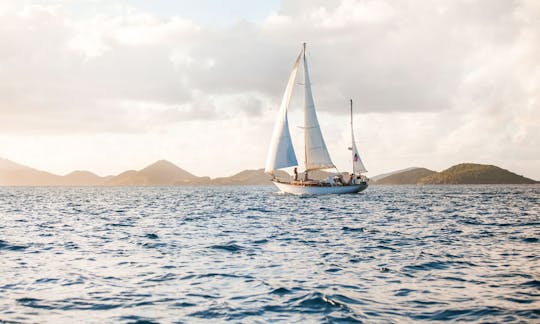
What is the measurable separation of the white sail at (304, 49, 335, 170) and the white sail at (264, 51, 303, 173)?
264 centimetres

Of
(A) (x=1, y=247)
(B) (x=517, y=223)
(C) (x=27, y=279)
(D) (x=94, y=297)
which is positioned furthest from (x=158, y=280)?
(B) (x=517, y=223)

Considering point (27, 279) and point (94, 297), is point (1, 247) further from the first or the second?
point (94, 297)

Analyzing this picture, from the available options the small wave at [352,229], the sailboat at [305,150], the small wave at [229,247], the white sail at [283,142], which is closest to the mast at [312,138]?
the sailboat at [305,150]

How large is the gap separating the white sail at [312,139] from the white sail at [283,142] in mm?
2644

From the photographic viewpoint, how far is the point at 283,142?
68.6 meters

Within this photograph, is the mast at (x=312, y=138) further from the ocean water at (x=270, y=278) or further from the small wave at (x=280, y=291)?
the small wave at (x=280, y=291)

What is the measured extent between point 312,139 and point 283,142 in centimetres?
485

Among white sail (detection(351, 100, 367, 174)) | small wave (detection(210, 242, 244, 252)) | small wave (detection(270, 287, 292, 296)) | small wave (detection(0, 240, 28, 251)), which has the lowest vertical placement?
small wave (detection(0, 240, 28, 251))

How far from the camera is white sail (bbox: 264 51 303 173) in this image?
226 ft

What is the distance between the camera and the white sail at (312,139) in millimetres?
70688

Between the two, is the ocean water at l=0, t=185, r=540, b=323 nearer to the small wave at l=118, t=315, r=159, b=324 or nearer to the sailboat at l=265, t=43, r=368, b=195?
the small wave at l=118, t=315, r=159, b=324

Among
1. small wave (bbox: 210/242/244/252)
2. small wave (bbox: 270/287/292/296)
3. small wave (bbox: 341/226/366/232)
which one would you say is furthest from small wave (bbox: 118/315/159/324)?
small wave (bbox: 341/226/366/232)

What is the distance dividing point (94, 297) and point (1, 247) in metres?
10.7

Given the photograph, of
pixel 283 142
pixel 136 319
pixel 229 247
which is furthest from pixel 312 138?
pixel 136 319
